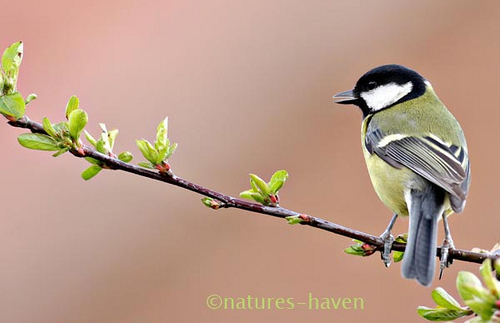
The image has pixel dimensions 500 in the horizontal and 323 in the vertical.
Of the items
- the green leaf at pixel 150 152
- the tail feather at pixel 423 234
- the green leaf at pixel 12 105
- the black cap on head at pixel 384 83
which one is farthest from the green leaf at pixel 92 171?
the black cap on head at pixel 384 83

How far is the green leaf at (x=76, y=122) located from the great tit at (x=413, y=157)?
1104 millimetres

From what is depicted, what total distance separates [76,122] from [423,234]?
4.17 feet

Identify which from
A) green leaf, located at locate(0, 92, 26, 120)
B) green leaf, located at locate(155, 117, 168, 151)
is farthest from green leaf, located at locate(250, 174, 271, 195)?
green leaf, located at locate(0, 92, 26, 120)

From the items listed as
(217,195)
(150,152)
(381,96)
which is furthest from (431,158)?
(150,152)

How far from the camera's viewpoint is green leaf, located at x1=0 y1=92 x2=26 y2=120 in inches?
64.9

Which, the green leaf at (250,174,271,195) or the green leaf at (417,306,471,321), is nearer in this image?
the green leaf at (417,306,471,321)

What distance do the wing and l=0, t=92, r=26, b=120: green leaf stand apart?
1.61 m

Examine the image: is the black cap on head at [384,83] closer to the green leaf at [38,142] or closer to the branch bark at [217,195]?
the branch bark at [217,195]

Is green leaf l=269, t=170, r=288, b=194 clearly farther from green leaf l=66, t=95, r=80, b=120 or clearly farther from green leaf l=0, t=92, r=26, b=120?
green leaf l=0, t=92, r=26, b=120

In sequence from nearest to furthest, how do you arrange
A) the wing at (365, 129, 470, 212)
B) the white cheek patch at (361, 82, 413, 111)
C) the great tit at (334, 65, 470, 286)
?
the great tit at (334, 65, 470, 286)
the wing at (365, 129, 470, 212)
the white cheek patch at (361, 82, 413, 111)

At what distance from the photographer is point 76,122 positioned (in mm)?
1755

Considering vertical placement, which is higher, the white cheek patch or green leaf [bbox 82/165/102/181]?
the white cheek patch

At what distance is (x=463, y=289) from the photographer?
51.2 inches

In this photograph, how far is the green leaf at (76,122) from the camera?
1.75m
